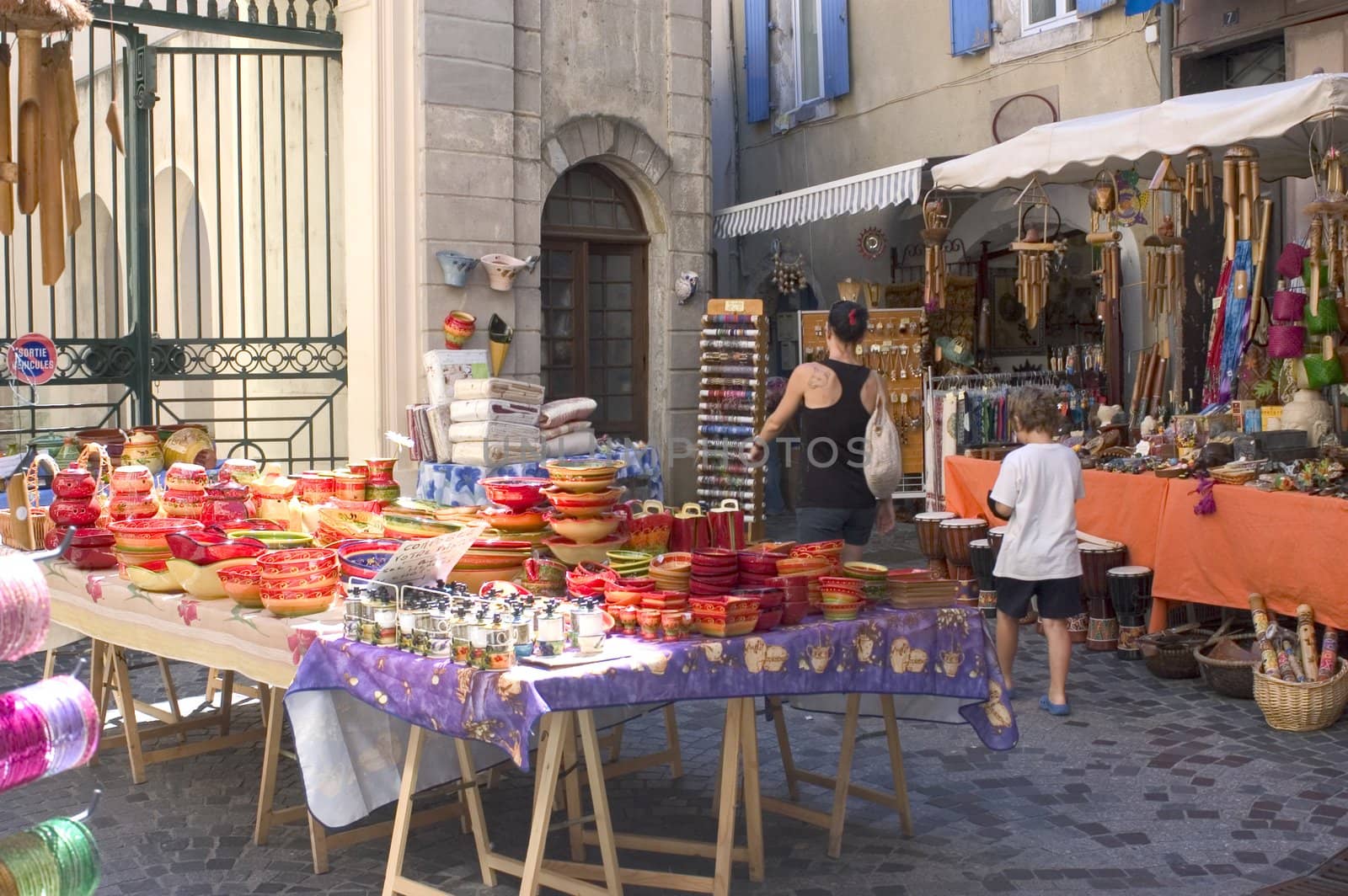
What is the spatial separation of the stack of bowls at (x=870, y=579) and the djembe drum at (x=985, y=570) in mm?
4093

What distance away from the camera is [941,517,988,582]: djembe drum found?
8742mm

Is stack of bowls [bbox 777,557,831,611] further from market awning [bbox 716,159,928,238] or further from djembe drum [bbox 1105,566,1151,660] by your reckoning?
market awning [bbox 716,159,928,238]

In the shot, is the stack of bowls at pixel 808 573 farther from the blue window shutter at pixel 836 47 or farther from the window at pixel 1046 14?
the blue window shutter at pixel 836 47

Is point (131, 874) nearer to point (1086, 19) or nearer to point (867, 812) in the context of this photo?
point (867, 812)

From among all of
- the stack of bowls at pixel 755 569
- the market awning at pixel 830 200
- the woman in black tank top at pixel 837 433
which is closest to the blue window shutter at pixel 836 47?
the market awning at pixel 830 200

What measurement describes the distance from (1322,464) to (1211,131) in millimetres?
1688

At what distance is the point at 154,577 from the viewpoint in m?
4.86

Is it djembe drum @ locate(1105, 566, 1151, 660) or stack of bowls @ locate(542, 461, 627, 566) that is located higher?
stack of bowls @ locate(542, 461, 627, 566)

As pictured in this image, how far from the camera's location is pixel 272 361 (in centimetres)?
1259

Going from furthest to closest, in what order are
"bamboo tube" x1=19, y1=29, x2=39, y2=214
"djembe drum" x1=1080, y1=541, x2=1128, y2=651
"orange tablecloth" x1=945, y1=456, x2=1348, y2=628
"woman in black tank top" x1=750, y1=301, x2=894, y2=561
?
1. "djembe drum" x1=1080, y1=541, x2=1128, y2=651
2. "orange tablecloth" x1=945, y1=456, x2=1348, y2=628
3. "woman in black tank top" x1=750, y1=301, x2=894, y2=561
4. "bamboo tube" x1=19, y1=29, x2=39, y2=214

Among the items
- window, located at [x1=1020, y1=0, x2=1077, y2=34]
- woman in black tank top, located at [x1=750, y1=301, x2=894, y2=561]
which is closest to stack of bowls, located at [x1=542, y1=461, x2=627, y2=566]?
woman in black tank top, located at [x1=750, y1=301, x2=894, y2=561]

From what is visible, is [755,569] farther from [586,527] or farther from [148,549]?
[148,549]

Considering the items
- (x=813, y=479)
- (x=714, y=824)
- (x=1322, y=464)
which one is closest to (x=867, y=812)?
(x=714, y=824)

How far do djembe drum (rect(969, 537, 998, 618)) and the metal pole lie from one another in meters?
4.38
